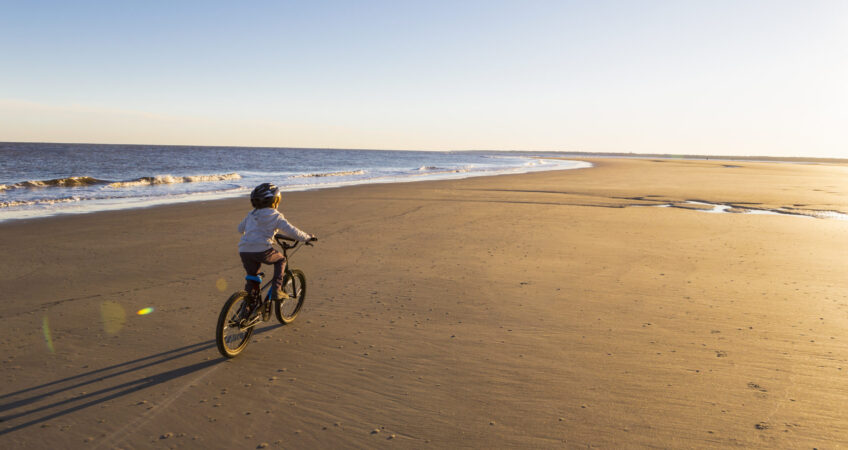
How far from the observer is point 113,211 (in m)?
16.0

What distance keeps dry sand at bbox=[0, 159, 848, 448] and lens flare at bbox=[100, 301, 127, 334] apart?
0.03 meters

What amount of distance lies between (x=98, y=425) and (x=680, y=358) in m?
5.19

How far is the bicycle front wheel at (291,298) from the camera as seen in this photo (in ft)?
19.1

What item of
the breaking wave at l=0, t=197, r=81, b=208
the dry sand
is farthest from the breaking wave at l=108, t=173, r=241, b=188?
the dry sand

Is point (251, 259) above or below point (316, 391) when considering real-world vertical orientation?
above

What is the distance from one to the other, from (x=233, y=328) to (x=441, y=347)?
2.16 m

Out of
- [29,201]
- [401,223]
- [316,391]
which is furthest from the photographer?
[29,201]

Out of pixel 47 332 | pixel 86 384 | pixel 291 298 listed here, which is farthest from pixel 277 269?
pixel 47 332

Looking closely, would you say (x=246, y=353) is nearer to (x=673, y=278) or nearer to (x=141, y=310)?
(x=141, y=310)

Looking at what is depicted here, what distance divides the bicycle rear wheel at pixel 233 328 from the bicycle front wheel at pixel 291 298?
0.63 m

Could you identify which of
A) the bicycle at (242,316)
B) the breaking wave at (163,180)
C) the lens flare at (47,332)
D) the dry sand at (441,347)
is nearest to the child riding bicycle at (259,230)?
the bicycle at (242,316)

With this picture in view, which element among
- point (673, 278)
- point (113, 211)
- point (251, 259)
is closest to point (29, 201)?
point (113, 211)

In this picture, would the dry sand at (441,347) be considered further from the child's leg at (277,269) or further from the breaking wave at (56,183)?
the breaking wave at (56,183)

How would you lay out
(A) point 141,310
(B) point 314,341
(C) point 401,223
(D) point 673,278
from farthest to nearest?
(C) point 401,223, (D) point 673,278, (A) point 141,310, (B) point 314,341
